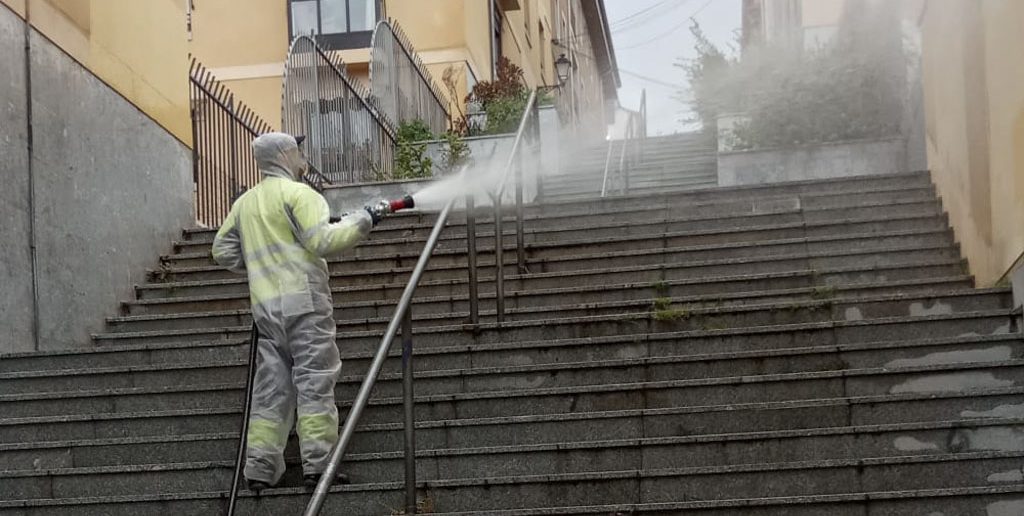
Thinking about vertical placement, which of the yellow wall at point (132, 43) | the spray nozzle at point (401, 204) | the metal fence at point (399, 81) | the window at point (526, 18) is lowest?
the spray nozzle at point (401, 204)

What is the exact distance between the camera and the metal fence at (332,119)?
12586mm

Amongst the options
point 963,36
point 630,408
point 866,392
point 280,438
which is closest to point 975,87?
point 963,36

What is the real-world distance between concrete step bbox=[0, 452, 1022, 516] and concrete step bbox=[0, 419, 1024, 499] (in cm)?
4

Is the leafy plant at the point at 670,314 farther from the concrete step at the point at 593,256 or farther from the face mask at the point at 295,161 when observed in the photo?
the face mask at the point at 295,161

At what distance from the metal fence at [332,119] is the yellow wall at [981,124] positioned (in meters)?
6.08

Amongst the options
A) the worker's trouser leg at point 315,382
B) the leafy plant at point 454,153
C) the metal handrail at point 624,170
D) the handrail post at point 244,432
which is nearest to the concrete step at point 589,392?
the worker's trouser leg at point 315,382

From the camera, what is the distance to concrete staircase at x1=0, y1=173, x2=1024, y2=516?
5.26 m

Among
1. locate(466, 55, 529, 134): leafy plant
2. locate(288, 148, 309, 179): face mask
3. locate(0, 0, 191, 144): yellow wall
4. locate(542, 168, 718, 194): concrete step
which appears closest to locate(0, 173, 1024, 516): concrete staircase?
locate(288, 148, 309, 179): face mask

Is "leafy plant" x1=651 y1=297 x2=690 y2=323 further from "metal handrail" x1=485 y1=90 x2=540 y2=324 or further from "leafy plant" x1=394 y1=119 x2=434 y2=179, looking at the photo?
"leafy plant" x1=394 y1=119 x2=434 y2=179

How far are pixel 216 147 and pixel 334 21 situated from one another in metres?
6.96

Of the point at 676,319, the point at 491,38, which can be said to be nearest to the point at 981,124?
the point at 676,319

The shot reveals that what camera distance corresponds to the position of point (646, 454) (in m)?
5.50

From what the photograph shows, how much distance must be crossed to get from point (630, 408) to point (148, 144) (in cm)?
488

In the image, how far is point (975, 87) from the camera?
7043 millimetres
